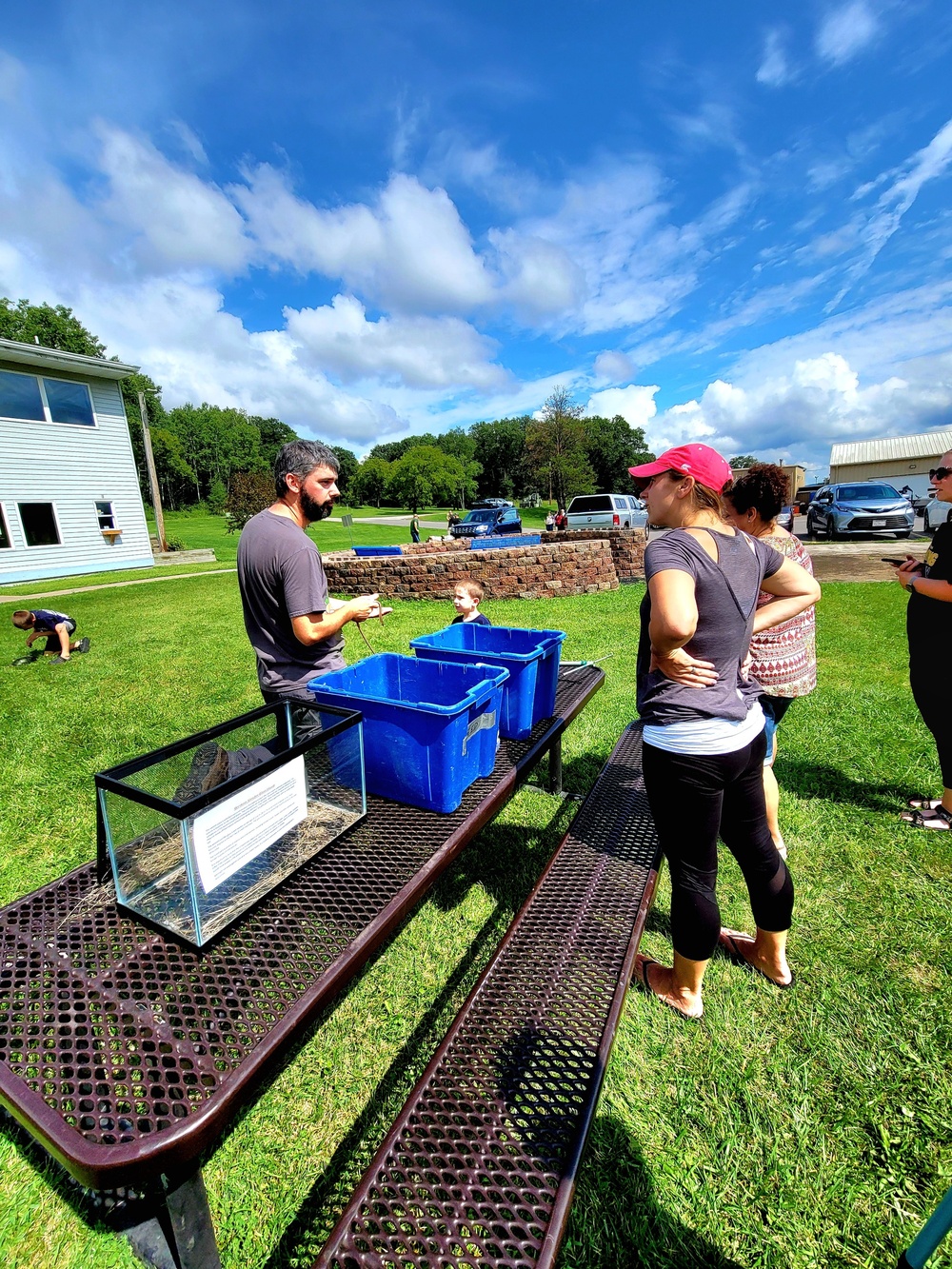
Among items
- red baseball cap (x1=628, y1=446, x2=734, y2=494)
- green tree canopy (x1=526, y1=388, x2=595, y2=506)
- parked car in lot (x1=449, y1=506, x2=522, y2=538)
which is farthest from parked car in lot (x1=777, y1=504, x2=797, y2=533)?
green tree canopy (x1=526, y1=388, x2=595, y2=506)

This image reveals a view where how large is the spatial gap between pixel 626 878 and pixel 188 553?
2402 centimetres

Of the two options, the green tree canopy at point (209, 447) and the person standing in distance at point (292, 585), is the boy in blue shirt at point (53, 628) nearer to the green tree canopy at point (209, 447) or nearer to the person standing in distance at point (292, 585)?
the person standing in distance at point (292, 585)

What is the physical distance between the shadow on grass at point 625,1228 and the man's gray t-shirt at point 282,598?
66.7 inches

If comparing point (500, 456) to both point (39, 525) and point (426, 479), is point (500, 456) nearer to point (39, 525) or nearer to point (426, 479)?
point (426, 479)

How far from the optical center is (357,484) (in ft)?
256

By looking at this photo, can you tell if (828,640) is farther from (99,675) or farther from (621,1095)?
(99,675)

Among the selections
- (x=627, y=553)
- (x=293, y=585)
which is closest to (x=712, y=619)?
(x=293, y=585)

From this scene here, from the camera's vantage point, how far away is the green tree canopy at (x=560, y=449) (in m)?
43.8

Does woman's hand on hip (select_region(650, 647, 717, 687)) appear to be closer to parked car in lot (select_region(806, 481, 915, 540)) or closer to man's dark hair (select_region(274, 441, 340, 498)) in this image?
man's dark hair (select_region(274, 441, 340, 498))

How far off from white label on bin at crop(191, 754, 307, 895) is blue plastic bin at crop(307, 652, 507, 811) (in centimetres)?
29

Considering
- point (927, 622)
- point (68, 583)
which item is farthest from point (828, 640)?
point (68, 583)

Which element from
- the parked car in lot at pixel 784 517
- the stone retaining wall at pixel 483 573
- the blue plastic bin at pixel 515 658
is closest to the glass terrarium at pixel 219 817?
the blue plastic bin at pixel 515 658

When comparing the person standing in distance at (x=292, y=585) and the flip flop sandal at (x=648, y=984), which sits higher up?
the person standing in distance at (x=292, y=585)

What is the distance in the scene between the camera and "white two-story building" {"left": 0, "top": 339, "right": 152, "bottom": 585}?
1581cm
